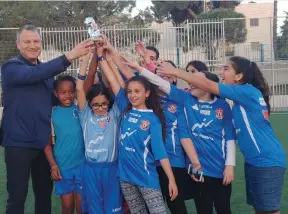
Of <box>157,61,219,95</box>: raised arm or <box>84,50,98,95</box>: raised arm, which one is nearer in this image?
<box>157,61,219,95</box>: raised arm

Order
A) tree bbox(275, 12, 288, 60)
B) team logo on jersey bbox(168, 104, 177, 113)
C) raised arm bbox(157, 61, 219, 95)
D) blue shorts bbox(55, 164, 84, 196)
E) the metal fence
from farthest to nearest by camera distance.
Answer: tree bbox(275, 12, 288, 60) < the metal fence < blue shorts bbox(55, 164, 84, 196) < team logo on jersey bbox(168, 104, 177, 113) < raised arm bbox(157, 61, 219, 95)

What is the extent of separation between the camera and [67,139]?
3963mm

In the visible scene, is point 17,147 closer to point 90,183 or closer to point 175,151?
point 90,183

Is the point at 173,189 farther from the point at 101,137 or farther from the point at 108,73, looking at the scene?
the point at 108,73

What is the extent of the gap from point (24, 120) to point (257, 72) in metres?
1.93

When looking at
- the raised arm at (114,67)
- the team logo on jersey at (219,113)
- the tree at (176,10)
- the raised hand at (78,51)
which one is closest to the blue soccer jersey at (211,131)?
the team logo on jersey at (219,113)

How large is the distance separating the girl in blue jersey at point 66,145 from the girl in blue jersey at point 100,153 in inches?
7.2

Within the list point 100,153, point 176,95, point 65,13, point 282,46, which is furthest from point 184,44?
point 65,13

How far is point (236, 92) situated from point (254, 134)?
366 millimetres

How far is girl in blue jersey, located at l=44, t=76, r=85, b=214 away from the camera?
3.96 meters

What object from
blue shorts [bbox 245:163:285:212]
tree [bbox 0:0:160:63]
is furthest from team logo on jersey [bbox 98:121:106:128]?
tree [bbox 0:0:160:63]

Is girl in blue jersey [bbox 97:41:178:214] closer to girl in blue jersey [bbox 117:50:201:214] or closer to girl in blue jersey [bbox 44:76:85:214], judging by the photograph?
girl in blue jersey [bbox 117:50:201:214]

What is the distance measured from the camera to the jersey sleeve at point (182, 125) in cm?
386

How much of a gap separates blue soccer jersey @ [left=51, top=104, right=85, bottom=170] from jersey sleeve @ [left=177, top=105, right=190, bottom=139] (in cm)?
87
